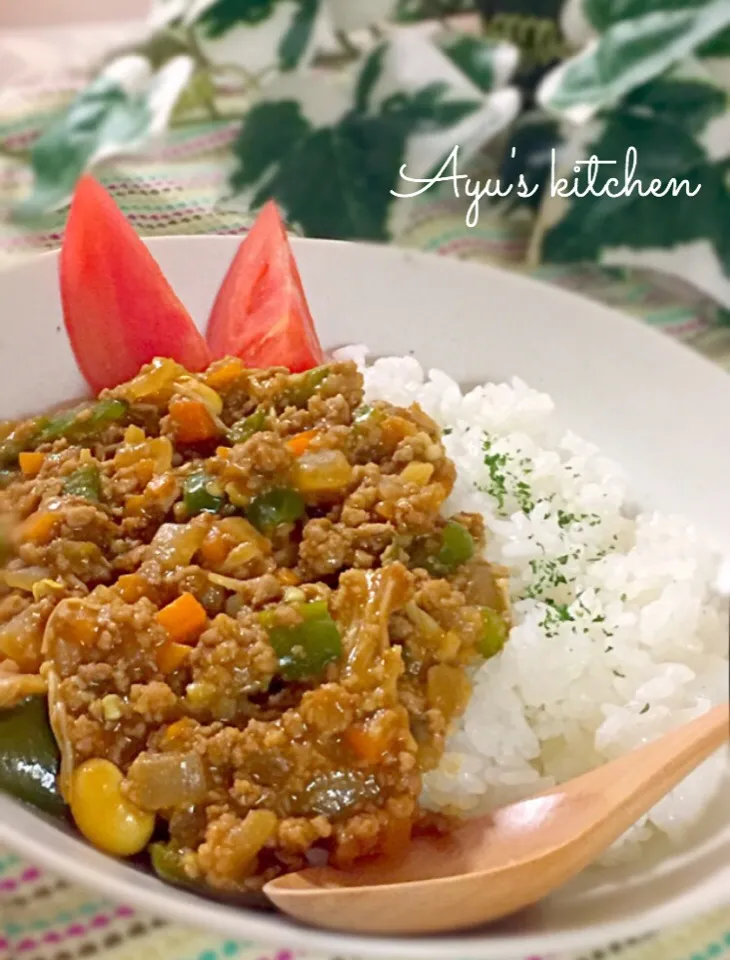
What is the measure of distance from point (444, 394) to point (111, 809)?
630mm

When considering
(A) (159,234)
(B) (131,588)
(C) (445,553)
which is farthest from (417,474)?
(A) (159,234)

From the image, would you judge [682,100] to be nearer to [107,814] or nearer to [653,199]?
[653,199]

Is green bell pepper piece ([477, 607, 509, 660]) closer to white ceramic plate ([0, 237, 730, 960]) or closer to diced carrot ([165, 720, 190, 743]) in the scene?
white ceramic plate ([0, 237, 730, 960])

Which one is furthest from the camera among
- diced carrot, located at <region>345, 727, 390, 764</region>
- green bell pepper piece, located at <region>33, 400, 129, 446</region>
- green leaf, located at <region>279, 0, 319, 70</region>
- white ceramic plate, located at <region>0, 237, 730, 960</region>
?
Answer: green bell pepper piece, located at <region>33, 400, 129, 446</region>

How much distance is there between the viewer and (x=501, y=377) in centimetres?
107

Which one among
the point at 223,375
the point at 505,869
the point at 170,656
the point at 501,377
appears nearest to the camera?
the point at 505,869

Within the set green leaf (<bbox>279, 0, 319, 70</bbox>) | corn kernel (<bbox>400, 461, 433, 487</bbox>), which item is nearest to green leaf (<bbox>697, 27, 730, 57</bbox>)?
green leaf (<bbox>279, 0, 319, 70</bbox>)

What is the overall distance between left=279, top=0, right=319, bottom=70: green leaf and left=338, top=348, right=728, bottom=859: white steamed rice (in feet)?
1.47

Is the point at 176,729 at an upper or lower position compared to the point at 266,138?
lower

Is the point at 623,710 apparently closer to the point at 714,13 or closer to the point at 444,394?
the point at 444,394

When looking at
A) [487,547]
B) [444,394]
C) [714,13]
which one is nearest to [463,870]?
[487,547]

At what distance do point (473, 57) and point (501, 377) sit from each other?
0.36 metres

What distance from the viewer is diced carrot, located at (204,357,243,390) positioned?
3.18 ft

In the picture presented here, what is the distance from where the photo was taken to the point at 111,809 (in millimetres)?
710
